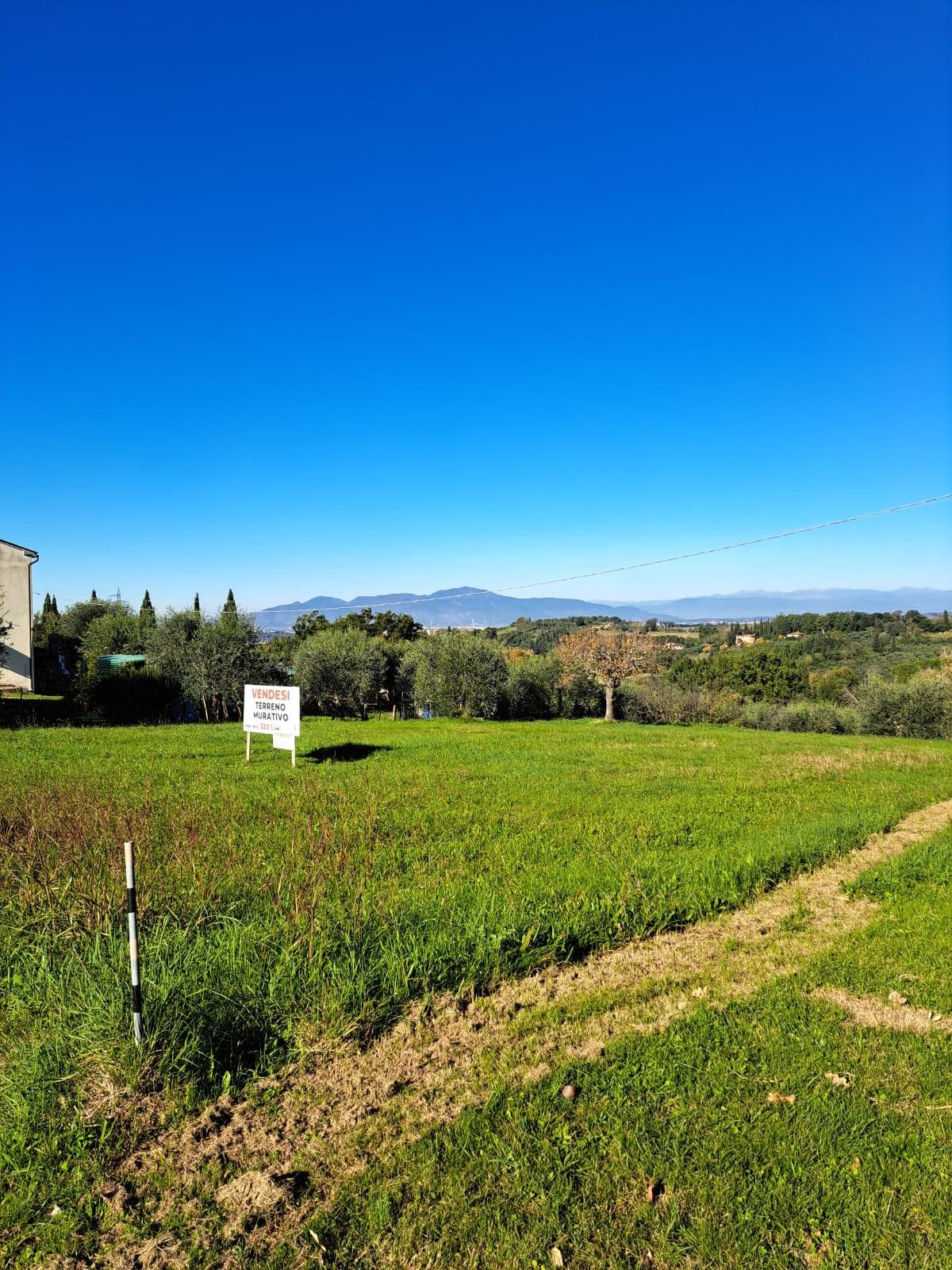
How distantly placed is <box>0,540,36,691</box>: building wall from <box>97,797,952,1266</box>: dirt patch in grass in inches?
1839

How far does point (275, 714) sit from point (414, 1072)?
13.6m

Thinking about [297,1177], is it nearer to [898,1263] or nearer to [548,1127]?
[548,1127]

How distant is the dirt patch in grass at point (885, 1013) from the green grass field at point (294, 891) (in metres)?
1.13

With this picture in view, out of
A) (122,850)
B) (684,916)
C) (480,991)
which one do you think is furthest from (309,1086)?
(122,850)

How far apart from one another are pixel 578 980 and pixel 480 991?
850mm

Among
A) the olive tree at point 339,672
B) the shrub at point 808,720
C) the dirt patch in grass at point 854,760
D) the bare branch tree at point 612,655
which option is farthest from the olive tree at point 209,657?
the shrub at point 808,720

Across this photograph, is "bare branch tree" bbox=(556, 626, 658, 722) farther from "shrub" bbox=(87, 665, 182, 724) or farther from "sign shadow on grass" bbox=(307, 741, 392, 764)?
"shrub" bbox=(87, 665, 182, 724)

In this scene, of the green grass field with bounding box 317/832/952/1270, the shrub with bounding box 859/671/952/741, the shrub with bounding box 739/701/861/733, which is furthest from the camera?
the shrub with bounding box 739/701/861/733

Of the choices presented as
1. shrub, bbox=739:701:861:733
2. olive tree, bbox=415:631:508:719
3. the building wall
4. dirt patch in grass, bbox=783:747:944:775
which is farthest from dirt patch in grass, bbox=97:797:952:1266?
the building wall

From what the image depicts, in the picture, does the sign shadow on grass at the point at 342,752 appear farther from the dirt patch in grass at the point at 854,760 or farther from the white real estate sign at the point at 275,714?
the dirt patch in grass at the point at 854,760

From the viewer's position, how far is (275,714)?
17.0 metres

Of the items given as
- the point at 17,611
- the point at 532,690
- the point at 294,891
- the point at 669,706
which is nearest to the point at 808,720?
the point at 669,706

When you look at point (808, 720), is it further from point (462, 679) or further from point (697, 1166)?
point (697, 1166)

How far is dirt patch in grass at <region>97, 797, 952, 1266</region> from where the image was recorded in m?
3.32
